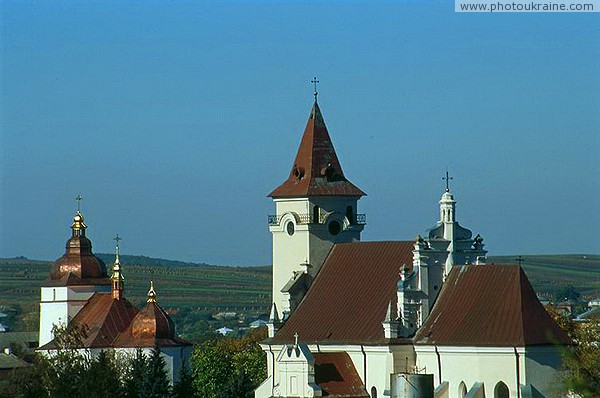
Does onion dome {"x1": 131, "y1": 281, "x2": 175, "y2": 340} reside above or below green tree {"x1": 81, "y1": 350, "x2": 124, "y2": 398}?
above

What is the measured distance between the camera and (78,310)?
10962 cm

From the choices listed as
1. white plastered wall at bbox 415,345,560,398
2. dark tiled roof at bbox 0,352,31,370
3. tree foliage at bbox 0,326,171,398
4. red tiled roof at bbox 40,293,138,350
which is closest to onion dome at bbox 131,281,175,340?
red tiled roof at bbox 40,293,138,350

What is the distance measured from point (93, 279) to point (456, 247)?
35743 millimetres

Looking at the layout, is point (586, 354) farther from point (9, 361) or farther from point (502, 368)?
point (9, 361)

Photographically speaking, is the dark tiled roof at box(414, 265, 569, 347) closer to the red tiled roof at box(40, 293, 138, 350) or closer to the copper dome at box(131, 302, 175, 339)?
the copper dome at box(131, 302, 175, 339)

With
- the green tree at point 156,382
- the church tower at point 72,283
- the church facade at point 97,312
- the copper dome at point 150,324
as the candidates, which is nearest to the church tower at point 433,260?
the green tree at point 156,382

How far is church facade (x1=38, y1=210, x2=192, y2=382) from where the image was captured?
10250 cm

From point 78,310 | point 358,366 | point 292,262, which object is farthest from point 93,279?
point 358,366

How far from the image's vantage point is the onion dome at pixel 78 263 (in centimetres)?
11112

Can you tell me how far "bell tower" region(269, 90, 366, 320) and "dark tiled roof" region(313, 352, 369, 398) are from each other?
5576mm

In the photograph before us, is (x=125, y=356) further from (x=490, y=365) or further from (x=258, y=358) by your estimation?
(x=490, y=365)

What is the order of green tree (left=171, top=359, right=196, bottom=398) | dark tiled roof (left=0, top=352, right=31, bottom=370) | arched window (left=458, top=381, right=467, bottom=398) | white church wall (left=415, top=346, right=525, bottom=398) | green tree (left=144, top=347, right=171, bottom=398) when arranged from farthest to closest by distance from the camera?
dark tiled roof (left=0, top=352, right=31, bottom=370), green tree (left=171, top=359, right=196, bottom=398), green tree (left=144, top=347, right=171, bottom=398), arched window (left=458, top=381, right=467, bottom=398), white church wall (left=415, top=346, right=525, bottom=398)

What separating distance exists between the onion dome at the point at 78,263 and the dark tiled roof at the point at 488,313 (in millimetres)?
36439

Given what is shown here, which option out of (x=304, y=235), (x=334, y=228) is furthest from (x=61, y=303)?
(x=334, y=228)
